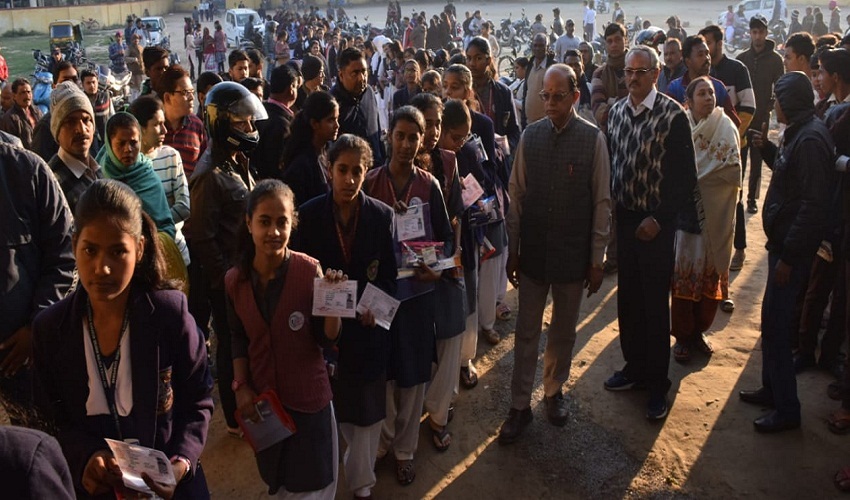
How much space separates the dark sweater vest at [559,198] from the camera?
13.1 ft

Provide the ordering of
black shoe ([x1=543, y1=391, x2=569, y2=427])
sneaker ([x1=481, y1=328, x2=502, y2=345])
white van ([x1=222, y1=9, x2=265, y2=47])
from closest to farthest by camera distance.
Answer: black shoe ([x1=543, y1=391, x2=569, y2=427]), sneaker ([x1=481, y1=328, x2=502, y2=345]), white van ([x1=222, y1=9, x2=265, y2=47])

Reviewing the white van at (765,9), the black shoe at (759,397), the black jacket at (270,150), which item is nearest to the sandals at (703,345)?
the black shoe at (759,397)

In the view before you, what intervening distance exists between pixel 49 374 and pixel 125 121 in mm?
2080

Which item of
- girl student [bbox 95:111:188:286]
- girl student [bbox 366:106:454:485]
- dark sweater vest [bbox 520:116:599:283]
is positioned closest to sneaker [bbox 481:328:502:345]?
dark sweater vest [bbox 520:116:599:283]

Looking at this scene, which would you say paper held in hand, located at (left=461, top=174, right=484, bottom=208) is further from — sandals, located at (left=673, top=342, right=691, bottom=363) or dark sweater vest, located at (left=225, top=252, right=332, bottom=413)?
sandals, located at (left=673, top=342, right=691, bottom=363)

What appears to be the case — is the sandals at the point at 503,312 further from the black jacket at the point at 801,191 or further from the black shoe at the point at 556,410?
the black jacket at the point at 801,191

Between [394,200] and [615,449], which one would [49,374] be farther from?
[615,449]

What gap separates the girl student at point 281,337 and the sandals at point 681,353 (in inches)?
125

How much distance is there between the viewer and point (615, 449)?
13.8ft

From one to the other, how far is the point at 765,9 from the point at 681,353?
30333 millimetres

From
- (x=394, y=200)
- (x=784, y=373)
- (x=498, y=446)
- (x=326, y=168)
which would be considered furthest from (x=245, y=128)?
(x=784, y=373)

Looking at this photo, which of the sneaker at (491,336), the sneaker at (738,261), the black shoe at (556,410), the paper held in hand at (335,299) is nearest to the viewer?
the paper held in hand at (335,299)

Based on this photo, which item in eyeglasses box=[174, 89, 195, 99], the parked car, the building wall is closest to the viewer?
eyeglasses box=[174, 89, 195, 99]

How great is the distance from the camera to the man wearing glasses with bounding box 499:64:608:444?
4.00 metres
